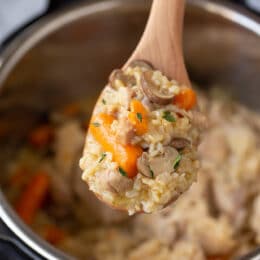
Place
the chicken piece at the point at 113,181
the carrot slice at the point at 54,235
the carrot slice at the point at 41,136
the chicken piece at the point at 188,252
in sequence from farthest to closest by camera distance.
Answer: the carrot slice at the point at 41,136 → the carrot slice at the point at 54,235 → the chicken piece at the point at 188,252 → the chicken piece at the point at 113,181

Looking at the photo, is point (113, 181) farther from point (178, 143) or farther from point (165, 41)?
point (165, 41)

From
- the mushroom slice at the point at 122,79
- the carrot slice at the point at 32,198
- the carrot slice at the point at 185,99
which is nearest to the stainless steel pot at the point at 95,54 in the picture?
the carrot slice at the point at 32,198

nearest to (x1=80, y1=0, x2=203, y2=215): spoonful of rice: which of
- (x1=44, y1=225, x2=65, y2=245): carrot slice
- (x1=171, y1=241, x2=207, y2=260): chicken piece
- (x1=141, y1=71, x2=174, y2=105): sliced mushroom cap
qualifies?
(x1=141, y1=71, x2=174, y2=105): sliced mushroom cap

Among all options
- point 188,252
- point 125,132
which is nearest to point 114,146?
point 125,132

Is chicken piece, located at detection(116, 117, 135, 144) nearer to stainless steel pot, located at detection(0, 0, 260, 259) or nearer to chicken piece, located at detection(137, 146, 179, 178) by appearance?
chicken piece, located at detection(137, 146, 179, 178)

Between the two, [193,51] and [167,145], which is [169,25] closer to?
[167,145]

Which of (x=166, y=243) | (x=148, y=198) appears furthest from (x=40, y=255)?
(x=166, y=243)

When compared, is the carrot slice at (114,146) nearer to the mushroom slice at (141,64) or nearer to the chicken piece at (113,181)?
the chicken piece at (113,181)
